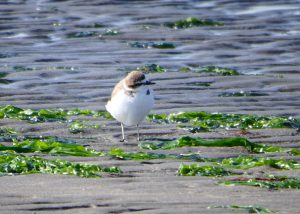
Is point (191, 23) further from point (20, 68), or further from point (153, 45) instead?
point (20, 68)

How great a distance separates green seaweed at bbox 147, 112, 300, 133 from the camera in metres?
10.1

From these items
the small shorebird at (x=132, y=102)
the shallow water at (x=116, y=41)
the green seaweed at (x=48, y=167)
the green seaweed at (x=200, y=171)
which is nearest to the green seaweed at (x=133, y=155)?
the green seaweed at (x=48, y=167)

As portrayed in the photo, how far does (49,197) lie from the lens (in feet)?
21.2

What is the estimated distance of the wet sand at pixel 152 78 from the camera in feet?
21.4

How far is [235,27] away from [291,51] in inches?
97.1

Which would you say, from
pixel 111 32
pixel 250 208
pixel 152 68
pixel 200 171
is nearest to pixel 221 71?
pixel 152 68

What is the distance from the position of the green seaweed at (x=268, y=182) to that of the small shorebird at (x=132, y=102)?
2.42 meters

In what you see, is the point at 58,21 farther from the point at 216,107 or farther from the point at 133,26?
the point at 216,107

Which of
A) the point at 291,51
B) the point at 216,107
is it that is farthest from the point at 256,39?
the point at 216,107

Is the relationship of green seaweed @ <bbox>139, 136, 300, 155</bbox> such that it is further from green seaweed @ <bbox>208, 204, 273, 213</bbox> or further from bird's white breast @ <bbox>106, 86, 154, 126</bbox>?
green seaweed @ <bbox>208, 204, 273, 213</bbox>

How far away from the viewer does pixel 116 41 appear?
16312 millimetres

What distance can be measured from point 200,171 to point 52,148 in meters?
1.56

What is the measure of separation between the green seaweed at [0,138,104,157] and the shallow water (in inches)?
120

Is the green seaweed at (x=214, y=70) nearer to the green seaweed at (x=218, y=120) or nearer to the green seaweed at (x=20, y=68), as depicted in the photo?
the green seaweed at (x=20, y=68)
